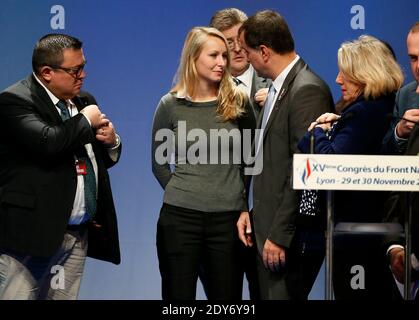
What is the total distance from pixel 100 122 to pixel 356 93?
127 cm

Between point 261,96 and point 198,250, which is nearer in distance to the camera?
point 198,250

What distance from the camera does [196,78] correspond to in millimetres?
5016

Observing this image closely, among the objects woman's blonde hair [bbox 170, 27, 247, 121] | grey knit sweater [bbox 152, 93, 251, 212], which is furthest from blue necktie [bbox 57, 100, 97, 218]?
woman's blonde hair [bbox 170, 27, 247, 121]

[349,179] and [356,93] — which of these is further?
[356,93]

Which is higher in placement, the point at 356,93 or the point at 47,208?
the point at 356,93

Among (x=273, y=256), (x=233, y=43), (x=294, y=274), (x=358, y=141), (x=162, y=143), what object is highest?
(x=233, y=43)

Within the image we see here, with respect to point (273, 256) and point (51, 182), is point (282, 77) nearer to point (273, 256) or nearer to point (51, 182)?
point (273, 256)

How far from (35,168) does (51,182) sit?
0.11 metres

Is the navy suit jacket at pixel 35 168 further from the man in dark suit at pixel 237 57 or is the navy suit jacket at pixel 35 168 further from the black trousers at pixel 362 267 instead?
the black trousers at pixel 362 267

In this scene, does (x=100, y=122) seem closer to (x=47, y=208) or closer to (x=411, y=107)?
(x=47, y=208)

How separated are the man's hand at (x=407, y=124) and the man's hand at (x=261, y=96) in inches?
34.4

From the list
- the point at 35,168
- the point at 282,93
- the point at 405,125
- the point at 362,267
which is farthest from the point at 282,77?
the point at 35,168

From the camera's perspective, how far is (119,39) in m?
6.38
